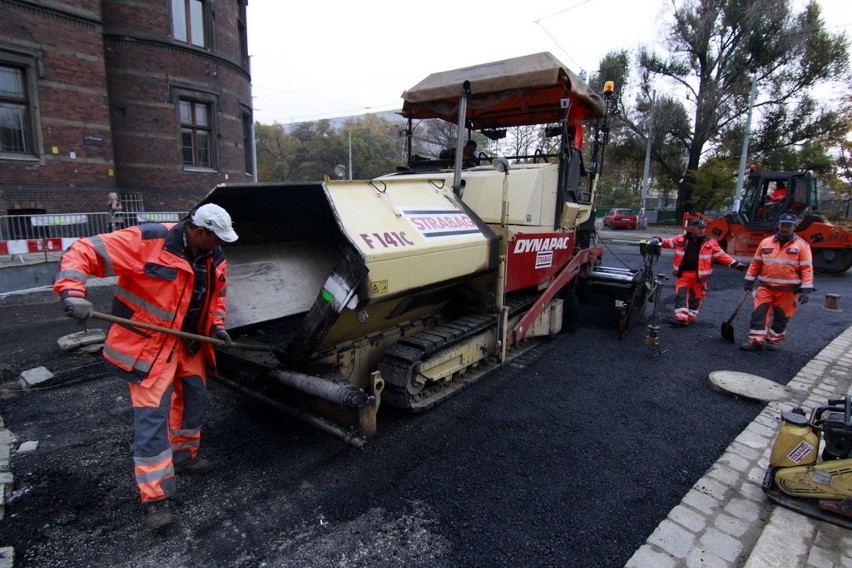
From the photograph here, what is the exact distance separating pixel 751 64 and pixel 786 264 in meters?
22.8

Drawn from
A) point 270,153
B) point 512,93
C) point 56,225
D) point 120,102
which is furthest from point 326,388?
point 270,153

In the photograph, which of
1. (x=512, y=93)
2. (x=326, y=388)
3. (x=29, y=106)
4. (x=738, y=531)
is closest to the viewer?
(x=738, y=531)

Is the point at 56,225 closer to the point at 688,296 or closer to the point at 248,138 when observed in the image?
the point at 248,138

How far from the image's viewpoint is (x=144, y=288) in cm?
251

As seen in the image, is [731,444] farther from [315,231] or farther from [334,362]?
[315,231]

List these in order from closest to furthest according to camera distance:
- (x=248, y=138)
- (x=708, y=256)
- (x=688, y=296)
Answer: (x=708, y=256), (x=688, y=296), (x=248, y=138)

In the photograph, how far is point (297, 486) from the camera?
2.79m

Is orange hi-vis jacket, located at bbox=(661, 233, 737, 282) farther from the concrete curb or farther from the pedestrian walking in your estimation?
the pedestrian walking

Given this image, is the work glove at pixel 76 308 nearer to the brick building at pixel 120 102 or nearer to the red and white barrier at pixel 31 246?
the red and white barrier at pixel 31 246

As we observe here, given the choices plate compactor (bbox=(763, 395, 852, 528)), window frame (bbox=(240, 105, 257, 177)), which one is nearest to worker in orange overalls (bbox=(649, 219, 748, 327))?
plate compactor (bbox=(763, 395, 852, 528))

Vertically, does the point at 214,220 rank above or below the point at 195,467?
above

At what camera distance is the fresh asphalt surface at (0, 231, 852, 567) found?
2.32 meters

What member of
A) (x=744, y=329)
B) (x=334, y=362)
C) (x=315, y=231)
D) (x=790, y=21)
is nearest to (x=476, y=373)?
(x=334, y=362)

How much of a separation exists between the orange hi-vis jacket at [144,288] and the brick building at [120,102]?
1102 cm
